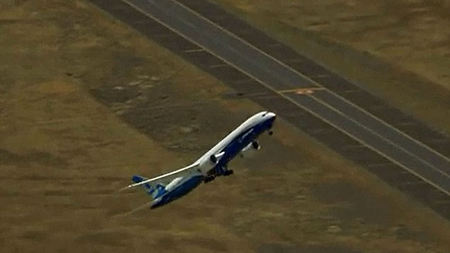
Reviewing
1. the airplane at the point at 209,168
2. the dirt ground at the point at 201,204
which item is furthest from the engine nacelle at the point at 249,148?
the dirt ground at the point at 201,204

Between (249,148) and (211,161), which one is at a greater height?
(249,148)

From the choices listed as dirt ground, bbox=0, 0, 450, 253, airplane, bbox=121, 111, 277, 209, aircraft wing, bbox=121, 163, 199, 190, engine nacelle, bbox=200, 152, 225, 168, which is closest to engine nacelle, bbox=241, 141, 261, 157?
airplane, bbox=121, 111, 277, 209

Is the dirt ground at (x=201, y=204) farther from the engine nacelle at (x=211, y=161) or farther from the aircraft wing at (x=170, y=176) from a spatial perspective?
the engine nacelle at (x=211, y=161)

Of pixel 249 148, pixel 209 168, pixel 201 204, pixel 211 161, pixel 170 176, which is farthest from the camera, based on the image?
pixel 201 204

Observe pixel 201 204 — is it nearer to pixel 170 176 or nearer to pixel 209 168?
pixel 170 176

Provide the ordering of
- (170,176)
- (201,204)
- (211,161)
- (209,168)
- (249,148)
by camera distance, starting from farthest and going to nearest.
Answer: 1. (201,204)
2. (170,176)
3. (249,148)
4. (209,168)
5. (211,161)

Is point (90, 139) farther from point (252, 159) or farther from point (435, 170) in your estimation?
point (435, 170)

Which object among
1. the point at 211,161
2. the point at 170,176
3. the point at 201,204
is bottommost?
the point at 201,204

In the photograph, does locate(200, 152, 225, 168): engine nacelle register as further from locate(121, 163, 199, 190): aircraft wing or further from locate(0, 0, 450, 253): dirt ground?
locate(0, 0, 450, 253): dirt ground

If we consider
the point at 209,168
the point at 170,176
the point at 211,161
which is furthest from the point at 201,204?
the point at 211,161
